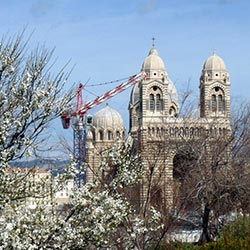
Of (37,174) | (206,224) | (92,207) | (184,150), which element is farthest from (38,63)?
(184,150)

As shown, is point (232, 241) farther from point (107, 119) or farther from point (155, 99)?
point (107, 119)

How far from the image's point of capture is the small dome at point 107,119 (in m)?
67.1

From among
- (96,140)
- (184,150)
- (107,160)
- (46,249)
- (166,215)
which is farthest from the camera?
(96,140)

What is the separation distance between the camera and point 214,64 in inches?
2218

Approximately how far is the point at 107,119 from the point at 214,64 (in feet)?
51.3

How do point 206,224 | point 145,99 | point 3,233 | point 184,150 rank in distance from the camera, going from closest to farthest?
point 3,233, point 206,224, point 184,150, point 145,99

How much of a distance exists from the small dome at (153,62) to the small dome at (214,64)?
360cm

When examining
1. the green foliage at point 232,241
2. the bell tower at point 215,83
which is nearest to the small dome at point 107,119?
the bell tower at point 215,83

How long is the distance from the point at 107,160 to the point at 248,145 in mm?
16066

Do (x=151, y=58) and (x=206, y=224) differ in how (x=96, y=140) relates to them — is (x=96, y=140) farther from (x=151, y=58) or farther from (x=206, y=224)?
(x=206, y=224)

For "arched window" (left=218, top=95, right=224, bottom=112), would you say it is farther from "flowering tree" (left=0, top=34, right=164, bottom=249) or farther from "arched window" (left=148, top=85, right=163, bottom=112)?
"flowering tree" (left=0, top=34, right=164, bottom=249)

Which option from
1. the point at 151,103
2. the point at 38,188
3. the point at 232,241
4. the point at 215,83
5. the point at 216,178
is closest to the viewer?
the point at 38,188

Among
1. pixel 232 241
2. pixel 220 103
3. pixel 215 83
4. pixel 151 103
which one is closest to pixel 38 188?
pixel 232 241

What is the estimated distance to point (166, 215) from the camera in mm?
17891
